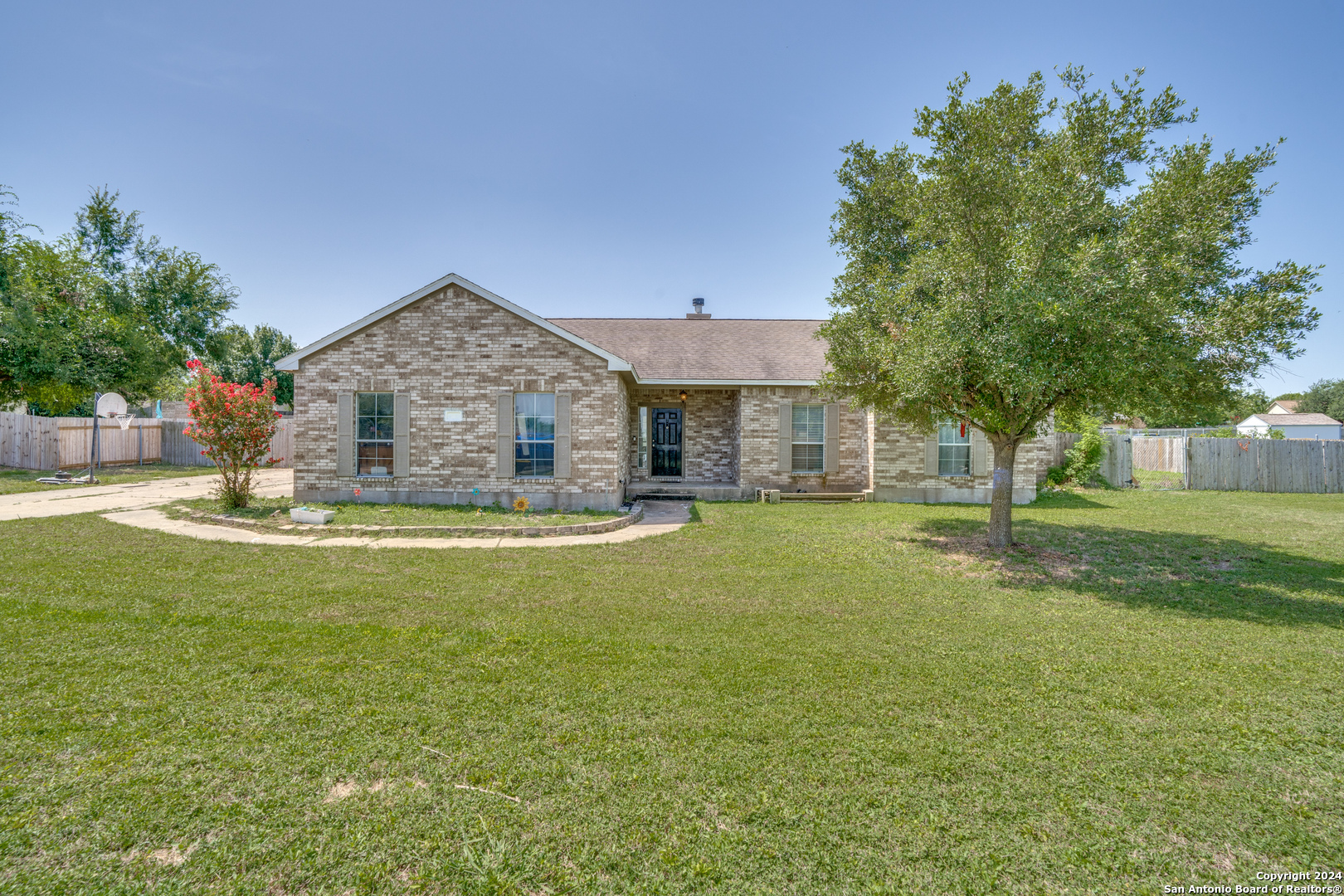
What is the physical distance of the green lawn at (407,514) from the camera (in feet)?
30.6

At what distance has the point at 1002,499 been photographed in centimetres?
845

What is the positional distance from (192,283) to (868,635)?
3823cm

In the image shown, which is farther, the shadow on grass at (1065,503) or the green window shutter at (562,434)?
the shadow on grass at (1065,503)

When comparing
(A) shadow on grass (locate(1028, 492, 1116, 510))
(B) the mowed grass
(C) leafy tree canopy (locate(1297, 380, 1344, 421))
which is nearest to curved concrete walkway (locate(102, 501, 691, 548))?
(B) the mowed grass

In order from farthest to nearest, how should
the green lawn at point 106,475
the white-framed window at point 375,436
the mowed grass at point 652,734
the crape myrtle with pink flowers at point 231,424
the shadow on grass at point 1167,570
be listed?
the green lawn at point 106,475 → the white-framed window at point 375,436 → the crape myrtle with pink flowers at point 231,424 → the shadow on grass at point 1167,570 → the mowed grass at point 652,734

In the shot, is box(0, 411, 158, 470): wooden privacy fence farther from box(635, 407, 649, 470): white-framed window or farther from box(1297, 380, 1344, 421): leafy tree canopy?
box(1297, 380, 1344, 421): leafy tree canopy

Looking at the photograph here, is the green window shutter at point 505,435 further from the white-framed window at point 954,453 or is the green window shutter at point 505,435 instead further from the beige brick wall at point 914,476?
the white-framed window at point 954,453

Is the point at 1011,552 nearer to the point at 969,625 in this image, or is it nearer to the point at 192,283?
the point at 969,625

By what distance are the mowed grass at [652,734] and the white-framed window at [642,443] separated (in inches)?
356

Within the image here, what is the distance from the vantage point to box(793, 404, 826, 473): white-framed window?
45.4 ft

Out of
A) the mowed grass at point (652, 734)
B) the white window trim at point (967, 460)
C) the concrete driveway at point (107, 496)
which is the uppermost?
the white window trim at point (967, 460)

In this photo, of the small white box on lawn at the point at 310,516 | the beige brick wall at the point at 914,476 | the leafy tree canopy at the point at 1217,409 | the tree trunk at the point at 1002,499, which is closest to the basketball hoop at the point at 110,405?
the small white box on lawn at the point at 310,516

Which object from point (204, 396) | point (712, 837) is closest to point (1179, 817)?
point (712, 837)

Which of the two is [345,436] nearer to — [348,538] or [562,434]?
[348,538]
